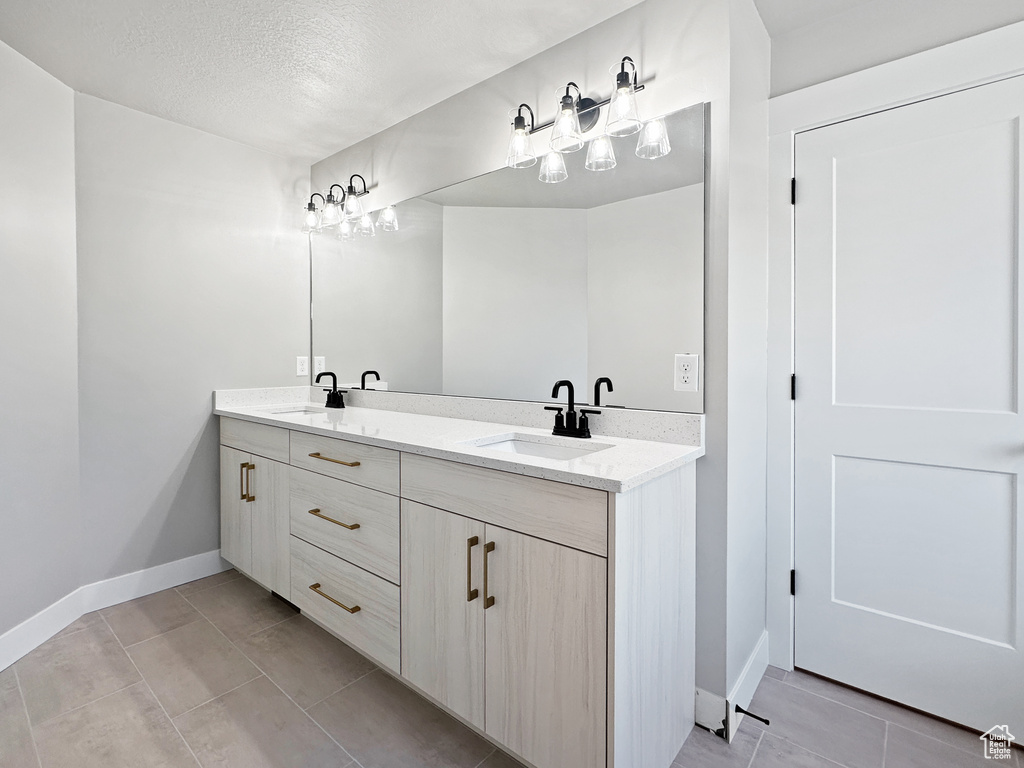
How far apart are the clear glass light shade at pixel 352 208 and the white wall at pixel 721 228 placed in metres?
1.19

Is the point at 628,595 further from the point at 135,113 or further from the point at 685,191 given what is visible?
the point at 135,113

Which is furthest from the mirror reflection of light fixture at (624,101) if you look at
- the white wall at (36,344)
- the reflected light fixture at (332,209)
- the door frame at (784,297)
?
the white wall at (36,344)

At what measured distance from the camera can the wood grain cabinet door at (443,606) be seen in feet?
4.63

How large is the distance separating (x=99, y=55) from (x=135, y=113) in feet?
1.55

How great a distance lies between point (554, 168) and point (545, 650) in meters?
1.57

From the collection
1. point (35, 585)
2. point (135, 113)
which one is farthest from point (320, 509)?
point (135, 113)

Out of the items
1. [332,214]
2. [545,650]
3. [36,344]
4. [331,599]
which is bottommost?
[331,599]

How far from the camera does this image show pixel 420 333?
243 centimetres

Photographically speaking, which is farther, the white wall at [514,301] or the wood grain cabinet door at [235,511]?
the wood grain cabinet door at [235,511]

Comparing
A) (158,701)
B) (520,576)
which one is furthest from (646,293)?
(158,701)

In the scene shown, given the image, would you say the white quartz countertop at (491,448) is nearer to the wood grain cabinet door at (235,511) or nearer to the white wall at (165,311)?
the wood grain cabinet door at (235,511)

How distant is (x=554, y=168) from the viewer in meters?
1.88

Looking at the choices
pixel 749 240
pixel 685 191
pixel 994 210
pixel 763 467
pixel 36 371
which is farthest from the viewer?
pixel 36 371

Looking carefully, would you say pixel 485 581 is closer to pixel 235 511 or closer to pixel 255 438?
pixel 255 438
